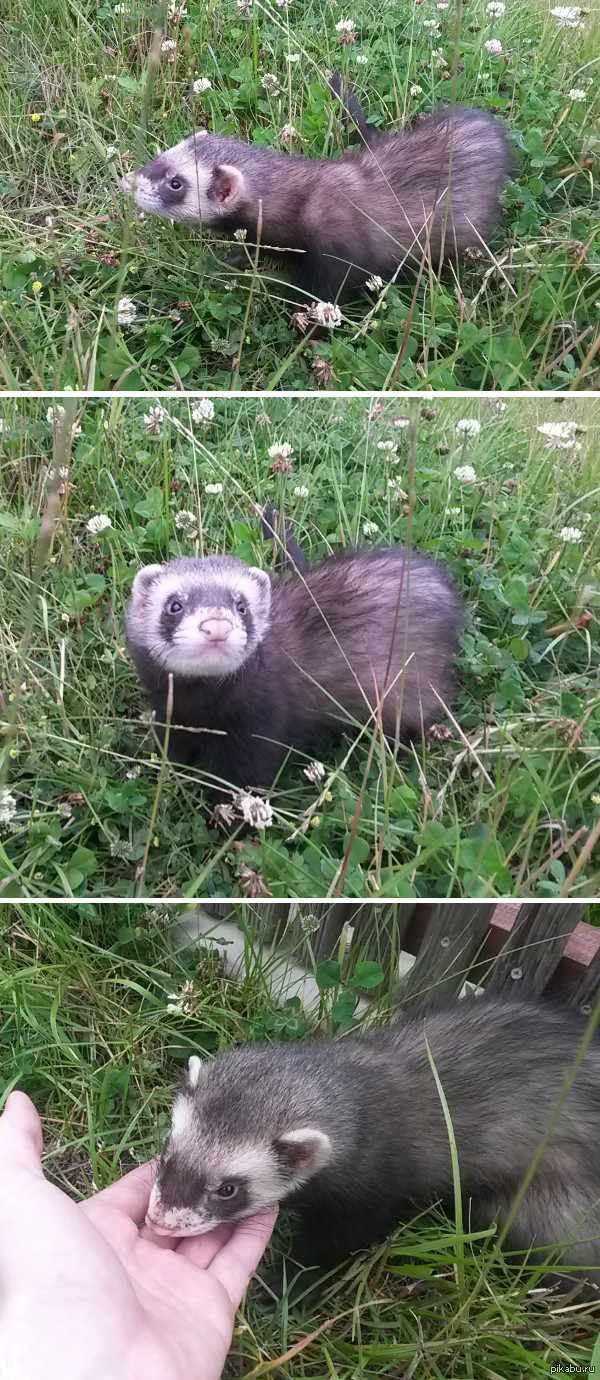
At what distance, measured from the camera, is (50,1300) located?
1.37m

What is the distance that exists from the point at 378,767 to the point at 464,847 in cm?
19

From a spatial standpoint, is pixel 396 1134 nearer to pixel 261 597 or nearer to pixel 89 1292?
pixel 89 1292

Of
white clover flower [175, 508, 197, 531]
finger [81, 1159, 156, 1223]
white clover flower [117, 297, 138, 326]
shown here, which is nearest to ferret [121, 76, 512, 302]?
white clover flower [117, 297, 138, 326]

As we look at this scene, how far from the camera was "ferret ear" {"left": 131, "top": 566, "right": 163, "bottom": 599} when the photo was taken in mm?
Result: 1710

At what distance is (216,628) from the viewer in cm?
163

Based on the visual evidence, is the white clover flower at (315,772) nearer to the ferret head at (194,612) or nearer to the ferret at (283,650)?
the ferret at (283,650)

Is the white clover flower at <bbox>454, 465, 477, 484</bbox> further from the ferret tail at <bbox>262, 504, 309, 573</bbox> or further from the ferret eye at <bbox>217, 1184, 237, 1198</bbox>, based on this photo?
the ferret eye at <bbox>217, 1184, 237, 1198</bbox>

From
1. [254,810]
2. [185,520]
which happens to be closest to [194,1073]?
[254,810]

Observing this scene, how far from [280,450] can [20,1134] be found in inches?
46.8

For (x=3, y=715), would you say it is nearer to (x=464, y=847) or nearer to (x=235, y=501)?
(x=235, y=501)

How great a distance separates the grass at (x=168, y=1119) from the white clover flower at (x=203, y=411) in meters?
0.94

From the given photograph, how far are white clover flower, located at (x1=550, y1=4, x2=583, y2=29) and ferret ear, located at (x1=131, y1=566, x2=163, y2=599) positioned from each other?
203cm

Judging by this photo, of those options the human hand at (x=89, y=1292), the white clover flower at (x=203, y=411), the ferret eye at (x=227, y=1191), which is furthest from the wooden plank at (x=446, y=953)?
the white clover flower at (x=203, y=411)

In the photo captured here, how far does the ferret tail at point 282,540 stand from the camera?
5.95 ft
